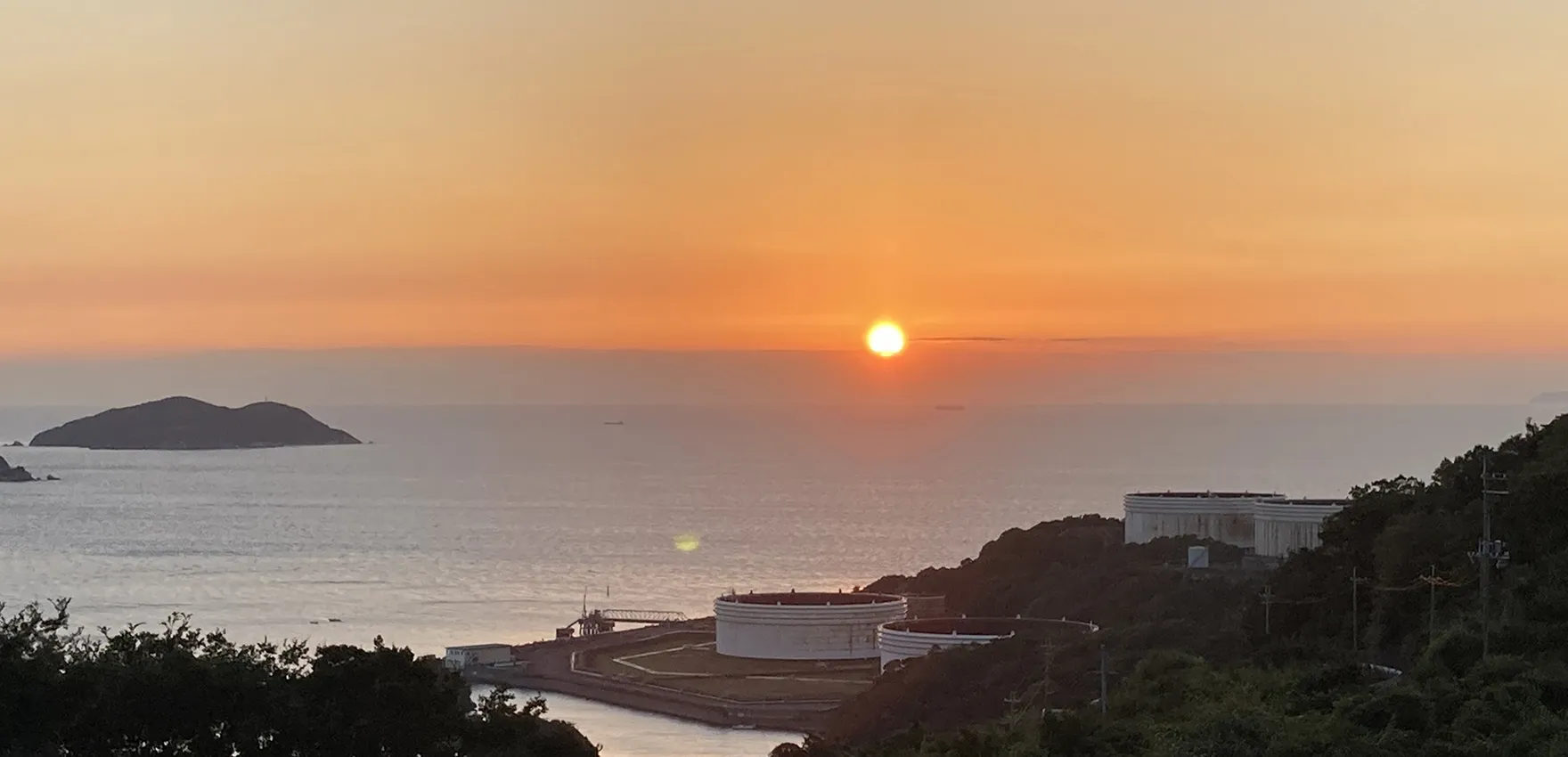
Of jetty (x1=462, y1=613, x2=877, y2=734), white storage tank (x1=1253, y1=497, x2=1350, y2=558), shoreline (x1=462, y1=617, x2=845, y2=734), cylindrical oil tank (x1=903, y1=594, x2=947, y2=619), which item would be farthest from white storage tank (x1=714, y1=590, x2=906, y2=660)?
white storage tank (x1=1253, y1=497, x2=1350, y2=558)

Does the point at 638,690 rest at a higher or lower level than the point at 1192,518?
lower

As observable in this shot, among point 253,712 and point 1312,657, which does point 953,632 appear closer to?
point 1312,657

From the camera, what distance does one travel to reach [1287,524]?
61031mm

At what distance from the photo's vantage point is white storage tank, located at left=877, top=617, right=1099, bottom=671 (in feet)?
Result: 177

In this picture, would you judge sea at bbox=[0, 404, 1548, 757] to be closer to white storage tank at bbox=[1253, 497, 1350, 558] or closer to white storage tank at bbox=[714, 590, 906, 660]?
white storage tank at bbox=[714, 590, 906, 660]

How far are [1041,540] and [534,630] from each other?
89.9 feet

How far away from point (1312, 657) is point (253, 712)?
20483 mm

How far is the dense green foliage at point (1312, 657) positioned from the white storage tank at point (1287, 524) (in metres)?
1.64

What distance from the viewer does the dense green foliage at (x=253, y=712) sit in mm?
21234

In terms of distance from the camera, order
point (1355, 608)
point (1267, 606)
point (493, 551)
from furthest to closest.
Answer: point (493, 551), point (1267, 606), point (1355, 608)

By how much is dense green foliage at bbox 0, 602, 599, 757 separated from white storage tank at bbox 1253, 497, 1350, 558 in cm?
4160

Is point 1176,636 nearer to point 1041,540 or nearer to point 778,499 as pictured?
point 1041,540

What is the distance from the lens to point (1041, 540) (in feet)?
235

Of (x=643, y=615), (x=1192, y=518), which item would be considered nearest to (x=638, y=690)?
(x=1192, y=518)
